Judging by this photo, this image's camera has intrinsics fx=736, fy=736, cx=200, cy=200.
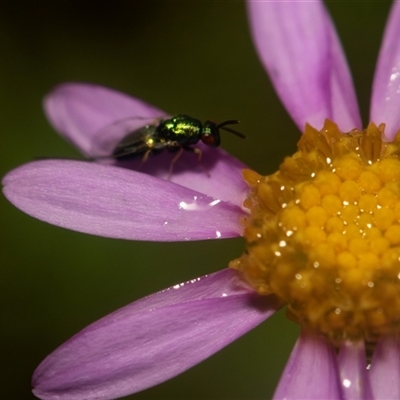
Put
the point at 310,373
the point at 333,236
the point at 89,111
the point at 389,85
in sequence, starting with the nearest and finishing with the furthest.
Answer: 1. the point at 310,373
2. the point at 333,236
3. the point at 389,85
4. the point at 89,111

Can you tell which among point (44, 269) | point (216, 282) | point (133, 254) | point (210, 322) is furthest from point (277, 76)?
point (44, 269)

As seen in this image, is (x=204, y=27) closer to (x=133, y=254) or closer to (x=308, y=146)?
(x=133, y=254)

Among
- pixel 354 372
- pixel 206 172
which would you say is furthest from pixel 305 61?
pixel 354 372

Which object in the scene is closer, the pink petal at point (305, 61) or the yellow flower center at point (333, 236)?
the yellow flower center at point (333, 236)

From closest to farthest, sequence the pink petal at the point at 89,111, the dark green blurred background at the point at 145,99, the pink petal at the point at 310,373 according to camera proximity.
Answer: the pink petal at the point at 310,373 < the pink petal at the point at 89,111 < the dark green blurred background at the point at 145,99

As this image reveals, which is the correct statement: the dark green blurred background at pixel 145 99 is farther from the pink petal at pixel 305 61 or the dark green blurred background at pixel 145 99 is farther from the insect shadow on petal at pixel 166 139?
the pink petal at pixel 305 61

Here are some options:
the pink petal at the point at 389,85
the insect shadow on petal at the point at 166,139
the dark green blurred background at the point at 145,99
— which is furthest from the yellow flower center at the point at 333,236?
the dark green blurred background at the point at 145,99

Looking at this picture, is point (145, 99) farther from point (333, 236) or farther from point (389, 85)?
point (333, 236)
